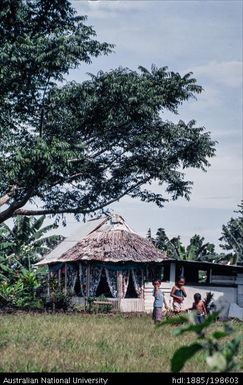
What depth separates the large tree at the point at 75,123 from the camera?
16.4 metres

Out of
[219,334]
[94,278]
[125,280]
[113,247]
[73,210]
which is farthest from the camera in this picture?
[94,278]

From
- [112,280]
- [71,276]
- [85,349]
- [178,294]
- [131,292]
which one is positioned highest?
[71,276]

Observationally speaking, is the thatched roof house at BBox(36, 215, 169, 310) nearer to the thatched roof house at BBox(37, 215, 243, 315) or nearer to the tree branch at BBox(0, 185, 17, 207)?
the thatched roof house at BBox(37, 215, 243, 315)

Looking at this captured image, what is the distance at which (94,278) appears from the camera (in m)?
25.5

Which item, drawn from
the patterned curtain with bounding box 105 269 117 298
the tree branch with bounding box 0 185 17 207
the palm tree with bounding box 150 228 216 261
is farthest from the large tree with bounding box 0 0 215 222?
the palm tree with bounding box 150 228 216 261

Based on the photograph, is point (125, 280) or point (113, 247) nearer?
point (113, 247)

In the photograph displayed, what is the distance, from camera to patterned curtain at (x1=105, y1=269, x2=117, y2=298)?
25.0 m

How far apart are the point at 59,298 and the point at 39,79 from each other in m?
10.2

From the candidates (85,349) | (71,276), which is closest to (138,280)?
(71,276)

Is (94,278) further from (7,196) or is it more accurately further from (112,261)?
(7,196)

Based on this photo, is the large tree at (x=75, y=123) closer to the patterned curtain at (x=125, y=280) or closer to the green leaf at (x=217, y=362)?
the patterned curtain at (x=125, y=280)

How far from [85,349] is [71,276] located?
17.8 m

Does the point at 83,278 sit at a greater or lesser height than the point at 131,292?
greater
